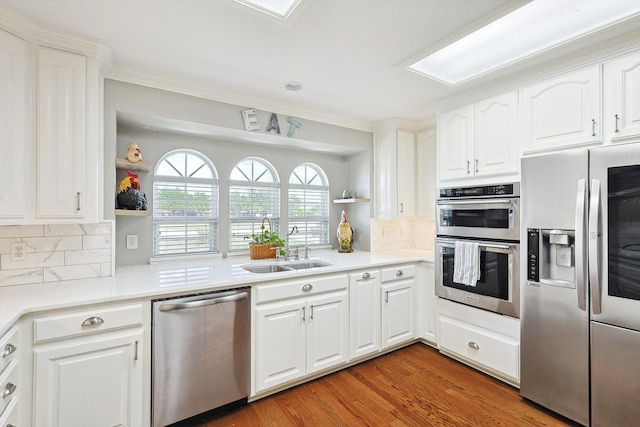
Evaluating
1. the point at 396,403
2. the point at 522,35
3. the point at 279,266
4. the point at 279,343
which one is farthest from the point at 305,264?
the point at 522,35

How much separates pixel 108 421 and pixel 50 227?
1285mm

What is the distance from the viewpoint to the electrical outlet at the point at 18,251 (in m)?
1.96

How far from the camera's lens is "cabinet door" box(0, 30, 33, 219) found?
1650mm

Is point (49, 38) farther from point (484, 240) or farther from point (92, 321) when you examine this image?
point (484, 240)

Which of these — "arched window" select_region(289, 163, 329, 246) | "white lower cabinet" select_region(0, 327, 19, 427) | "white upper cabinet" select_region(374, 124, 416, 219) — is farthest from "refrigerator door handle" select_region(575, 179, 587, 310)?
"white lower cabinet" select_region(0, 327, 19, 427)

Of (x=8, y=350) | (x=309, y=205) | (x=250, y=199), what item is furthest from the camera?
(x=309, y=205)

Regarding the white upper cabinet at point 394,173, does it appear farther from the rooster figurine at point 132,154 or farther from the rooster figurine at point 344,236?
the rooster figurine at point 132,154

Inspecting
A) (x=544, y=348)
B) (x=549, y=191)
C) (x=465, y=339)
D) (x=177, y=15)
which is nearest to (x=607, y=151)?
(x=549, y=191)

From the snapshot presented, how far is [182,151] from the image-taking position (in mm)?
2947

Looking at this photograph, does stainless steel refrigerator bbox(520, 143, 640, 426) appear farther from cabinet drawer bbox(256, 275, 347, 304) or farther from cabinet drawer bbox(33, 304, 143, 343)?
cabinet drawer bbox(33, 304, 143, 343)

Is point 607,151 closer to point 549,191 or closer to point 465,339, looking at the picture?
point 549,191

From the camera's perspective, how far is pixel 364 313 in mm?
2768

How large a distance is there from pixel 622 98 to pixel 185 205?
11.0 feet

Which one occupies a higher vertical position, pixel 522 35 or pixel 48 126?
Result: pixel 522 35
